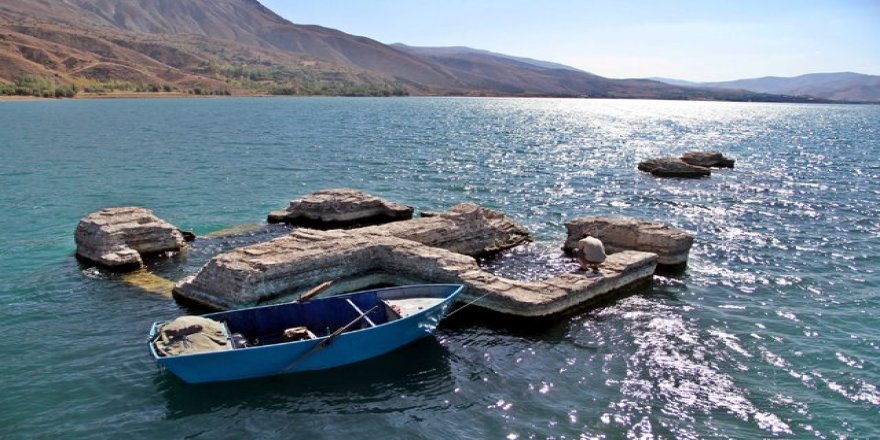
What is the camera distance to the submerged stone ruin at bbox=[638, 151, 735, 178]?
5384 centimetres

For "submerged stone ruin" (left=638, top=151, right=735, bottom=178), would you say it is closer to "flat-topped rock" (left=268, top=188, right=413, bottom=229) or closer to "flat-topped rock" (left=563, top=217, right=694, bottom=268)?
"flat-topped rock" (left=563, top=217, right=694, bottom=268)

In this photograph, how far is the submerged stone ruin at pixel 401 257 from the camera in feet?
67.7

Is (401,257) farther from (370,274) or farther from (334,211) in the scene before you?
(334,211)

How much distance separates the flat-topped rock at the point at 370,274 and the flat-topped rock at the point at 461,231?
1801 millimetres

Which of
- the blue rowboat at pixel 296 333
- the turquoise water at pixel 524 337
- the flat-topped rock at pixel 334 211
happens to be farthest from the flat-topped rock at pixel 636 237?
the flat-topped rock at pixel 334 211

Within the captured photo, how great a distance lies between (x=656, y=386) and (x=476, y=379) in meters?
4.67

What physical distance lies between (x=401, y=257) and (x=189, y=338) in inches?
346

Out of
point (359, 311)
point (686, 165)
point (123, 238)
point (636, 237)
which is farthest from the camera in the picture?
point (686, 165)

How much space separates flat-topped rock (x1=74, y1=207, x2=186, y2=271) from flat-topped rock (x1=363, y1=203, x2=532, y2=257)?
29.2ft

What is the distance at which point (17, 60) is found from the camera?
147375mm

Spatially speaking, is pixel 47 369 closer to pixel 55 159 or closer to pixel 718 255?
pixel 718 255

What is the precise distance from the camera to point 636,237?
27188 mm

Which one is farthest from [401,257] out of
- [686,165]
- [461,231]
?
[686,165]

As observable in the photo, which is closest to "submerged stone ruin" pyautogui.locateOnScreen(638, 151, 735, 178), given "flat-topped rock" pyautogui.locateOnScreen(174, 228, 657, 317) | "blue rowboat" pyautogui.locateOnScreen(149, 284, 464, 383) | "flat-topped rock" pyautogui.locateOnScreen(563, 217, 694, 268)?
"flat-topped rock" pyautogui.locateOnScreen(563, 217, 694, 268)
